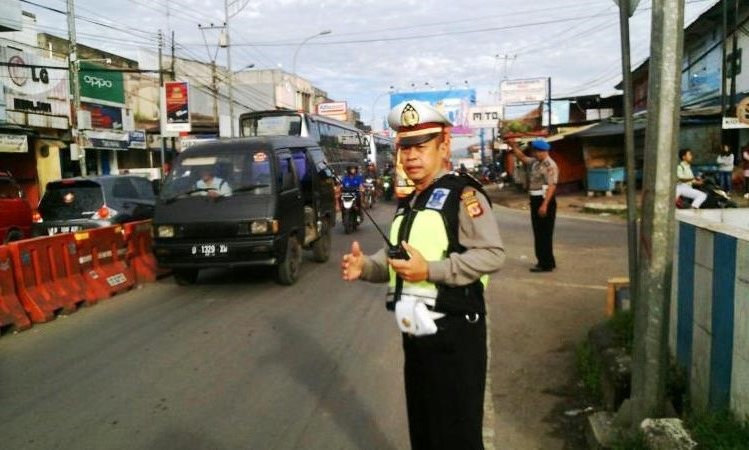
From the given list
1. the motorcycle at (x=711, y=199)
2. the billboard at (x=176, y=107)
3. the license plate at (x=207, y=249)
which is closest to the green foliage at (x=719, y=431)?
the license plate at (x=207, y=249)

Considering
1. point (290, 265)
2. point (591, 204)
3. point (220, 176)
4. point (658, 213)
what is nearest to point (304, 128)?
point (591, 204)

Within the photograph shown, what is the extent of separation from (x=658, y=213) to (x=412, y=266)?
1635 millimetres

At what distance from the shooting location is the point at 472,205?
7.77 ft

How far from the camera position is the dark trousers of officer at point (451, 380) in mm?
2400

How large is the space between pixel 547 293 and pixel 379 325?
243 centimetres

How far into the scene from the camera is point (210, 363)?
529cm

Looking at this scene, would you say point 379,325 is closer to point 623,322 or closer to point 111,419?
point 623,322

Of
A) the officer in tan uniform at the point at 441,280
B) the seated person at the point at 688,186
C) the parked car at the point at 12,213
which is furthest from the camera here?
the parked car at the point at 12,213

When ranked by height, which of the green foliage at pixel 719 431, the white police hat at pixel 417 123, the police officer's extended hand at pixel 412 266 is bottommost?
the green foliage at pixel 719 431

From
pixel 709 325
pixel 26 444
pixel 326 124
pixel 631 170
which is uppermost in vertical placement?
pixel 326 124

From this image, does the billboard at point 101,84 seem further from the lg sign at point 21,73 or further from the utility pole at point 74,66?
the utility pole at point 74,66

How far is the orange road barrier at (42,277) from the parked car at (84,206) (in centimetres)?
254

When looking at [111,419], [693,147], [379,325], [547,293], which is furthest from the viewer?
[693,147]

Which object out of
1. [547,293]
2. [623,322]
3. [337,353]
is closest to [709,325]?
[623,322]
